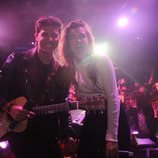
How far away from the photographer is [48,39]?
433cm

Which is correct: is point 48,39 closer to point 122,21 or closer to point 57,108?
point 57,108

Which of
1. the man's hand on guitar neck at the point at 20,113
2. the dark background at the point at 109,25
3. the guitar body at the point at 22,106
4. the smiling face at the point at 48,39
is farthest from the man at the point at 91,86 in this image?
the dark background at the point at 109,25

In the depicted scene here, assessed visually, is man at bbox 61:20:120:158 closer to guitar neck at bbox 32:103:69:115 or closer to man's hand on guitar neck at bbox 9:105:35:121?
guitar neck at bbox 32:103:69:115

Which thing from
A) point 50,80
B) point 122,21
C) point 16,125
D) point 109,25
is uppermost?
point 122,21

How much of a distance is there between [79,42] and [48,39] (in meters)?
0.48

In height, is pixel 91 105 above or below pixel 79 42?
below

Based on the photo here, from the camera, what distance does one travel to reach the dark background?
1091 cm

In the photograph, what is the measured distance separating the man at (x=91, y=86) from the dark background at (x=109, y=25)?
14.7 ft

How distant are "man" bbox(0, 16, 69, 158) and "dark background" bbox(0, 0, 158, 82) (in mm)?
Result: 4222

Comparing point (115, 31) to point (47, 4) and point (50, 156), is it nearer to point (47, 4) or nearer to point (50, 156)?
point (47, 4)

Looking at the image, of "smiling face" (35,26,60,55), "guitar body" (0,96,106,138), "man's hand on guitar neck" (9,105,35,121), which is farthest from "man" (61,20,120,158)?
"man's hand on guitar neck" (9,105,35,121)

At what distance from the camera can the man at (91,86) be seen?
3.60 metres

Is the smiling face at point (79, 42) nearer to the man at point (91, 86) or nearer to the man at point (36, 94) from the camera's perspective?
the man at point (91, 86)

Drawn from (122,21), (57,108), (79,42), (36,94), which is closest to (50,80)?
(36,94)
